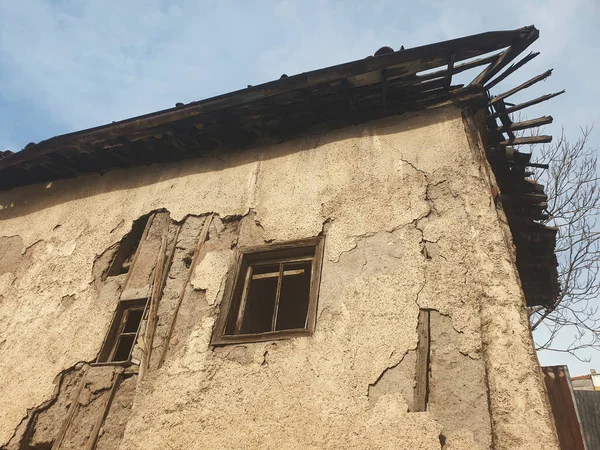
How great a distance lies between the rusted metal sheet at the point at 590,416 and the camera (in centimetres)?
557

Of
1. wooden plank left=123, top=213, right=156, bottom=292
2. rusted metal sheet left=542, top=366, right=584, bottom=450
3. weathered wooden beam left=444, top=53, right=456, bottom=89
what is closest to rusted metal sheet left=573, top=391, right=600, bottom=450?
rusted metal sheet left=542, top=366, right=584, bottom=450

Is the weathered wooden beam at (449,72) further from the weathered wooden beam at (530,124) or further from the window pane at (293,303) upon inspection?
the window pane at (293,303)

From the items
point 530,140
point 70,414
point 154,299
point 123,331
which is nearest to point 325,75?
point 530,140

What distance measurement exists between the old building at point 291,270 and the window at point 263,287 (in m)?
0.02

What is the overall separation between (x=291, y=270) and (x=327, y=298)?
624 millimetres

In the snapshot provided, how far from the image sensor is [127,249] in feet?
16.5

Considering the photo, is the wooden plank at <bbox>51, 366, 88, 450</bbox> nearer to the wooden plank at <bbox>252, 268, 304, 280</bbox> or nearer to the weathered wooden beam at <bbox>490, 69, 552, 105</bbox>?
the wooden plank at <bbox>252, 268, 304, 280</bbox>

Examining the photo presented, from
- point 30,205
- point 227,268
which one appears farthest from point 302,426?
point 30,205

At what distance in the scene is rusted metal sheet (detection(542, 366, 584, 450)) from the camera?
3.35 m

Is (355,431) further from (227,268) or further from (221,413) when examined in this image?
(227,268)

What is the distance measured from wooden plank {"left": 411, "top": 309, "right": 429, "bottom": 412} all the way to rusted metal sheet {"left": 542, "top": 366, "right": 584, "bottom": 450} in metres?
1.14

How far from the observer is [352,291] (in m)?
3.60

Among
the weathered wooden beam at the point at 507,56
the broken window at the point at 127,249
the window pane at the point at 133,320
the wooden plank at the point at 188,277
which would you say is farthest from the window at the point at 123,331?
the weathered wooden beam at the point at 507,56

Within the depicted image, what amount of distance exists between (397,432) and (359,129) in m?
3.12
